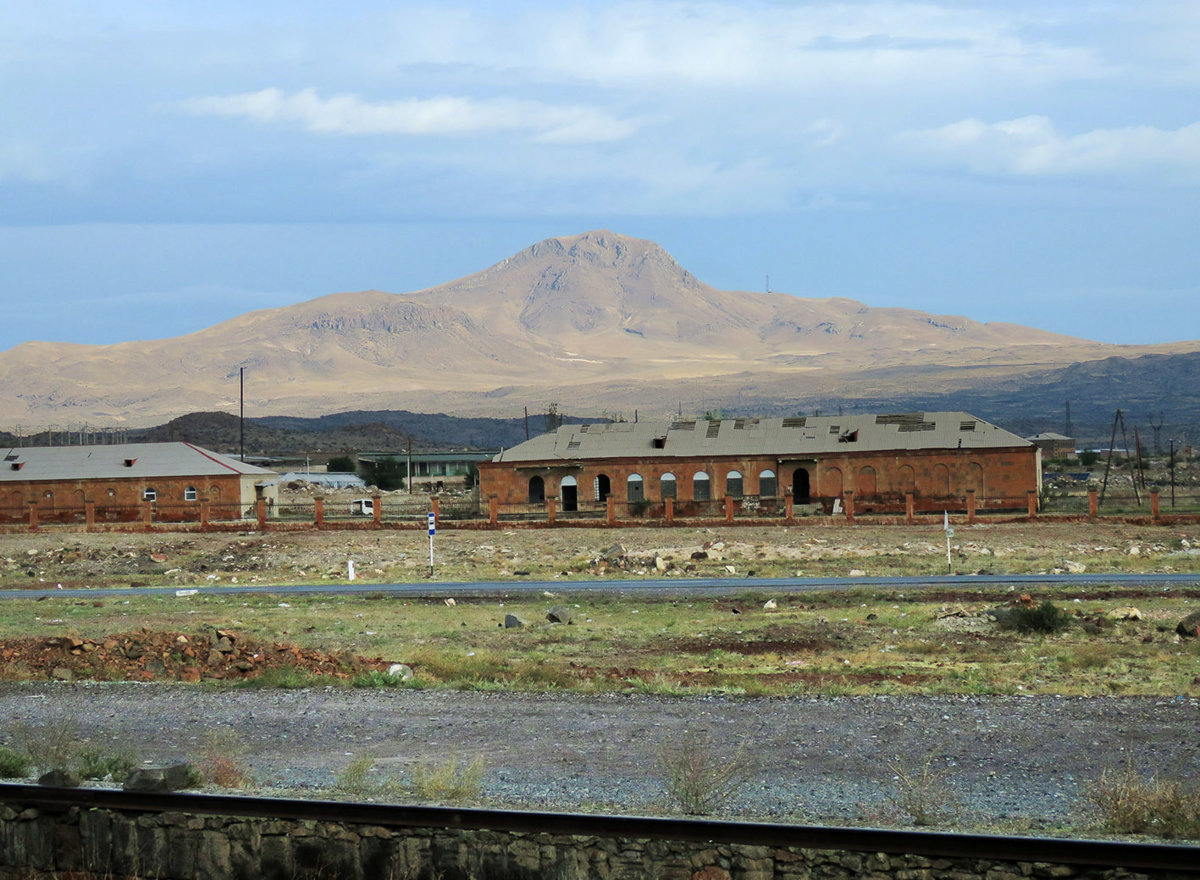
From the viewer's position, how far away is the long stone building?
193 feet

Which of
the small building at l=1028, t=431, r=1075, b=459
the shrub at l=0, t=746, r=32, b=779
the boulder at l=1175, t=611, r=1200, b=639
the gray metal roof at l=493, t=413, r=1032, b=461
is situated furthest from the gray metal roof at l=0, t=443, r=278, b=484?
the small building at l=1028, t=431, r=1075, b=459

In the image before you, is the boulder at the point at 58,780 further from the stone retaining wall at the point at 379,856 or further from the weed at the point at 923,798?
the weed at the point at 923,798

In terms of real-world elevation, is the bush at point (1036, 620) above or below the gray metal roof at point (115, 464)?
Answer: below

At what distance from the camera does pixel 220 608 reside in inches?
1115

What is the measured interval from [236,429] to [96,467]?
11562cm

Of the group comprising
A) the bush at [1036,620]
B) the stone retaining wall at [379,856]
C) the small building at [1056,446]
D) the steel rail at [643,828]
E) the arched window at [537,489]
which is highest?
the small building at [1056,446]

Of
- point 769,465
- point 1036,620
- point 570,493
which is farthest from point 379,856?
point 570,493

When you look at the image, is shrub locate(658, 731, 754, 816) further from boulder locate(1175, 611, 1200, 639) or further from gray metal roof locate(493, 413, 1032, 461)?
gray metal roof locate(493, 413, 1032, 461)

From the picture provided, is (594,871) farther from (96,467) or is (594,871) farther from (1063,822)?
(96,467)

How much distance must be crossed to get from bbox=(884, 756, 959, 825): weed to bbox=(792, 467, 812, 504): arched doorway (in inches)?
2060

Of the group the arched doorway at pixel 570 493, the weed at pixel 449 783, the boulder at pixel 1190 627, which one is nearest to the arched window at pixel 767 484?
the arched doorway at pixel 570 493

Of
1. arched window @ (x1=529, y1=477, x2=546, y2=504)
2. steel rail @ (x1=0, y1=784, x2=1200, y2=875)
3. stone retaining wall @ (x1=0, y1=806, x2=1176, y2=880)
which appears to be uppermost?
arched window @ (x1=529, y1=477, x2=546, y2=504)

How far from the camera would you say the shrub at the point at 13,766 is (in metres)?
10.6

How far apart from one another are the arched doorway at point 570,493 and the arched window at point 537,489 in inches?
43.8
